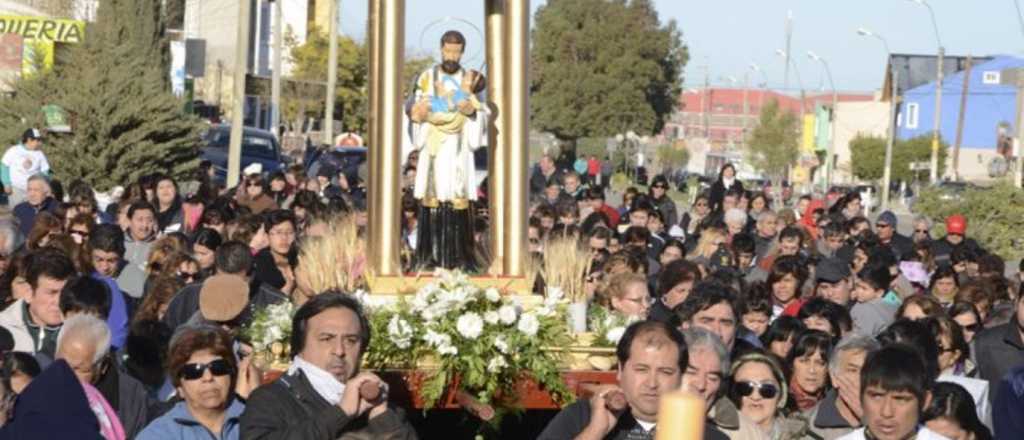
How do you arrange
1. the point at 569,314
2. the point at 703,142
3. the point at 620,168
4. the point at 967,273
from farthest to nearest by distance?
the point at 703,142
the point at 620,168
the point at 967,273
the point at 569,314

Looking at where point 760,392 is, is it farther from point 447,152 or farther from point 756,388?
point 447,152

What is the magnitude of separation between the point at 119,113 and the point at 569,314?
16571 mm

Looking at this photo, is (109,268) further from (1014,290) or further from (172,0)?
(172,0)

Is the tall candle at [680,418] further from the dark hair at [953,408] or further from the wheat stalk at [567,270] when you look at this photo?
the wheat stalk at [567,270]

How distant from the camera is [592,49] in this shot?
69.5 meters

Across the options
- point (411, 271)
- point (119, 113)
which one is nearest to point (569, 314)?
point (411, 271)

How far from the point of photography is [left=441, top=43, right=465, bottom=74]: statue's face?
38.2 feet

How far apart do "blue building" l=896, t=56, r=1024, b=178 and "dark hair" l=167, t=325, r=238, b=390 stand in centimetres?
8813

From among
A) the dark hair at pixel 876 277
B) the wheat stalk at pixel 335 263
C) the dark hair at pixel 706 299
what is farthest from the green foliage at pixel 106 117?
the dark hair at pixel 706 299

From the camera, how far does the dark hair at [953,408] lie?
7449mm

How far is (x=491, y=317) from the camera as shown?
9.63m

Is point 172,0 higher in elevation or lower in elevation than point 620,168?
higher

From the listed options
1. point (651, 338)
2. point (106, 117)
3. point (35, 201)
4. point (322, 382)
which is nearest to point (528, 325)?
point (322, 382)

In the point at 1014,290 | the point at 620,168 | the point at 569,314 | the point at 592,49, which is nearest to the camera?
the point at 569,314
